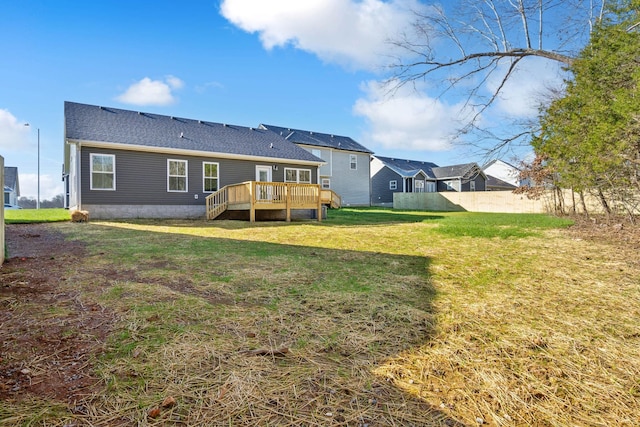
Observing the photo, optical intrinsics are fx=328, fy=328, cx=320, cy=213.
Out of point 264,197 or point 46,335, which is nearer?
point 46,335

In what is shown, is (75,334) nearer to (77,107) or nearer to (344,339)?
(344,339)

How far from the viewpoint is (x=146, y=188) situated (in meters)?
14.1

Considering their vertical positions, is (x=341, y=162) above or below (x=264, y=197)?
above

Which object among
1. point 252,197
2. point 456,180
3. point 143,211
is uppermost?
point 456,180

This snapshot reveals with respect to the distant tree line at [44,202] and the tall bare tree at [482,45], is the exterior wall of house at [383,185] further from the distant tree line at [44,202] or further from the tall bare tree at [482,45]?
the distant tree line at [44,202]

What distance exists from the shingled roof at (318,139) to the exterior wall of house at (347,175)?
16.1 inches

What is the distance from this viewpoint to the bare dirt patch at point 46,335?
1691mm

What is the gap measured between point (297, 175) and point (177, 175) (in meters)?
6.07

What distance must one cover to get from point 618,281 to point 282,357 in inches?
160

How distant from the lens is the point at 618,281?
378 cm

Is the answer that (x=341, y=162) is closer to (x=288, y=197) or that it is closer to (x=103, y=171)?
(x=288, y=197)

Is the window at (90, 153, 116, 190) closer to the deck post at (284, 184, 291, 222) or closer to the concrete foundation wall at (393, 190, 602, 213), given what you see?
the deck post at (284, 184, 291, 222)

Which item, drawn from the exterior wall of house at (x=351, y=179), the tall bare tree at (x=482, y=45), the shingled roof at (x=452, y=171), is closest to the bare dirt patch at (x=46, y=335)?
the tall bare tree at (x=482, y=45)

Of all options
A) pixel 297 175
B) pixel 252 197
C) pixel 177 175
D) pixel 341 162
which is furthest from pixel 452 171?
pixel 177 175
